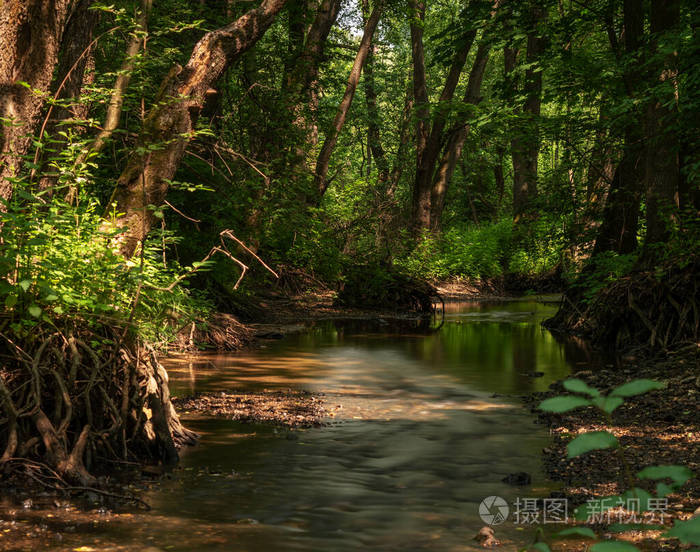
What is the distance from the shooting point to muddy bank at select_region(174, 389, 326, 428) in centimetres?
855

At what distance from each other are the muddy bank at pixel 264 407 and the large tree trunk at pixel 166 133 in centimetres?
211

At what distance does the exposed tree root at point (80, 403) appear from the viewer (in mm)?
5633

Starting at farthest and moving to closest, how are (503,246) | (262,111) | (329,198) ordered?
(503,246) → (329,198) → (262,111)

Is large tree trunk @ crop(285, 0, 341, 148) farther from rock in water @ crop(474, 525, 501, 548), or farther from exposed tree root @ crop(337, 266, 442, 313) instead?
rock in water @ crop(474, 525, 501, 548)

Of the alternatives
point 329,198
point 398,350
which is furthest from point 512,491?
point 329,198

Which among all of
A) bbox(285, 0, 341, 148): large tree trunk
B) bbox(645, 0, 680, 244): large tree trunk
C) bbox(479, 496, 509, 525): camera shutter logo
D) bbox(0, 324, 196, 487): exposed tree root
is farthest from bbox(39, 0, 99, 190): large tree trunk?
bbox(645, 0, 680, 244): large tree trunk

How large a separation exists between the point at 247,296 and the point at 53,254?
11.8 m

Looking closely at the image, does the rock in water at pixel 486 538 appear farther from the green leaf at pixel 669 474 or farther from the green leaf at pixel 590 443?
the green leaf at pixel 590 443

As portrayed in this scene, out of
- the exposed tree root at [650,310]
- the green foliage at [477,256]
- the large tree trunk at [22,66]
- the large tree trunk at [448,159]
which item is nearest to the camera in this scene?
the large tree trunk at [22,66]

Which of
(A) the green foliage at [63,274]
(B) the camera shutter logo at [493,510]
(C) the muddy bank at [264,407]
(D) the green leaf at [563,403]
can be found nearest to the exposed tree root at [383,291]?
(C) the muddy bank at [264,407]

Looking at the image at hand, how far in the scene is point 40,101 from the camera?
6.86m

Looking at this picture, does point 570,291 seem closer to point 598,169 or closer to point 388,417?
point 598,169

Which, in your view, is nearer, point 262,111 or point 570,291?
point 262,111

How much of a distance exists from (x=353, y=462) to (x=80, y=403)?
2.36 meters
